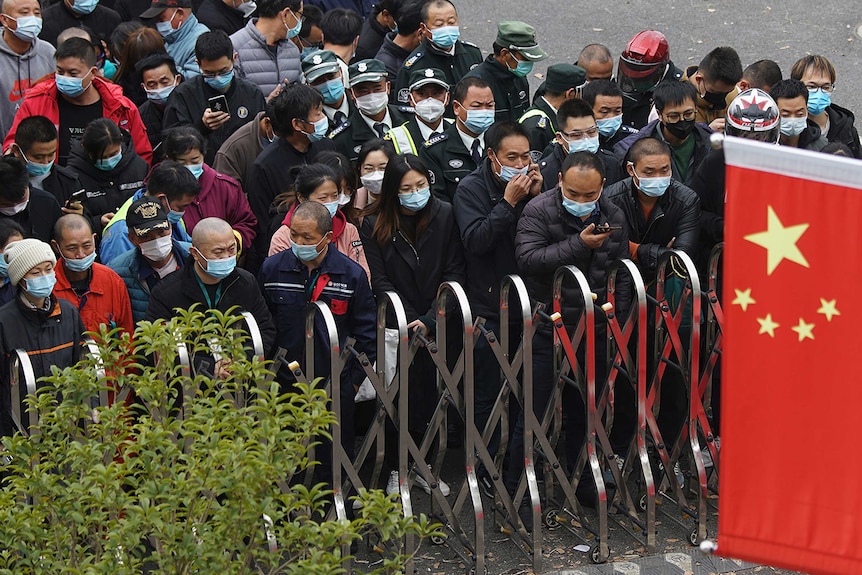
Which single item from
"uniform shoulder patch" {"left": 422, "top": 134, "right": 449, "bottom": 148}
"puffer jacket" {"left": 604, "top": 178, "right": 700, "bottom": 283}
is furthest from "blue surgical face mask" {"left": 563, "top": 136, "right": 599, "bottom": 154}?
"uniform shoulder patch" {"left": 422, "top": 134, "right": 449, "bottom": 148}

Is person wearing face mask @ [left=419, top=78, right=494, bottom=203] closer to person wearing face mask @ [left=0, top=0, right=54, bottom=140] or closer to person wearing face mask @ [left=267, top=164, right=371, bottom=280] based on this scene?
person wearing face mask @ [left=267, top=164, right=371, bottom=280]

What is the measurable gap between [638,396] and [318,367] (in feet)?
5.25

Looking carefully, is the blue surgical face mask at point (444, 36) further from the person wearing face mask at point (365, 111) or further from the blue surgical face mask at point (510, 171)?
the blue surgical face mask at point (510, 171)

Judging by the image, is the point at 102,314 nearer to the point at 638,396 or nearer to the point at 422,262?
the point at 422,262

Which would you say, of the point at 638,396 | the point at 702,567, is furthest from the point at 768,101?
the point at 702,567

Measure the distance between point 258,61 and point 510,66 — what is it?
180 cm

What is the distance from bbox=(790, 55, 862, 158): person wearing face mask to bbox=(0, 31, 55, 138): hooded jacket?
16.2ft

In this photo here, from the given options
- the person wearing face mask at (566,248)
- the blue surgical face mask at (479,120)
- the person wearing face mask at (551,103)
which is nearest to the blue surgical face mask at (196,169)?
the blue surgical face mask at (479,120)

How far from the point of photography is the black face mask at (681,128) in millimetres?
8602

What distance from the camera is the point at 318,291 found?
293 inches

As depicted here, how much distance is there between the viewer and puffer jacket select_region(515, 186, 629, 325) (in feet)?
24.5

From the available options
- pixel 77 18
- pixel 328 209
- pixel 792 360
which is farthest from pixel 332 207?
pixel 77 18

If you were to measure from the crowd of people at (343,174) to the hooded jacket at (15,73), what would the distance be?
0.01m

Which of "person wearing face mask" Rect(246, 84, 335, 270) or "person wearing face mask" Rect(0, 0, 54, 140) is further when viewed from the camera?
"person wearing face mask" Rect(0, 0, 54, 140)
